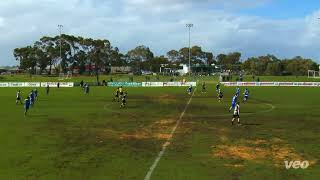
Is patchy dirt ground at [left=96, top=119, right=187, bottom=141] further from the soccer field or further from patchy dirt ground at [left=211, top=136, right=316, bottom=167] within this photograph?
A: patchy dirt ground at [left=211, top=136, right=316, bottom=167]

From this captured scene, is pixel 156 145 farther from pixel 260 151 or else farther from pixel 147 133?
pixel 260 151

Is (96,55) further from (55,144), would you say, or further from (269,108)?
(55,144)

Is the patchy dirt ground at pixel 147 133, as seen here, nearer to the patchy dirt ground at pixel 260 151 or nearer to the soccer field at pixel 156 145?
→ the soccer field at pixel 156 145

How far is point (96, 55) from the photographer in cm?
18962

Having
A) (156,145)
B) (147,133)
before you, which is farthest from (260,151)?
(147,133)

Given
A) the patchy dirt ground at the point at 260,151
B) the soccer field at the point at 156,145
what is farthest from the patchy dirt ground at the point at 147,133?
the patchy dirt ground at the point at 260,151

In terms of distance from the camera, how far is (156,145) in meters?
27.4

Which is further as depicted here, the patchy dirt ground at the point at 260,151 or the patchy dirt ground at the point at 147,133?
the patchy dirt ground at the point at 147,133

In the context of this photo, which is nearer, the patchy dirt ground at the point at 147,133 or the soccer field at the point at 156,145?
the soccer field at the point at 156,145

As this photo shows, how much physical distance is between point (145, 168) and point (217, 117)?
71.3 ft

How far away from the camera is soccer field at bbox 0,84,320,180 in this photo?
20438mm

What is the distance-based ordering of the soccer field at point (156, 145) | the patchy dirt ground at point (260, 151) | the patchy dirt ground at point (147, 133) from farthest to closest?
the patchy dirt ground at point (147, 133), the patchy dirt ground at point (260, 151), the soccer field at point (156, 145)

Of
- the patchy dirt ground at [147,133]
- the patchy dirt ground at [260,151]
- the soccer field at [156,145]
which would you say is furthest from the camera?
the patchy dirt ground at [147,133]

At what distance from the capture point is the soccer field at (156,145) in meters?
20.4
